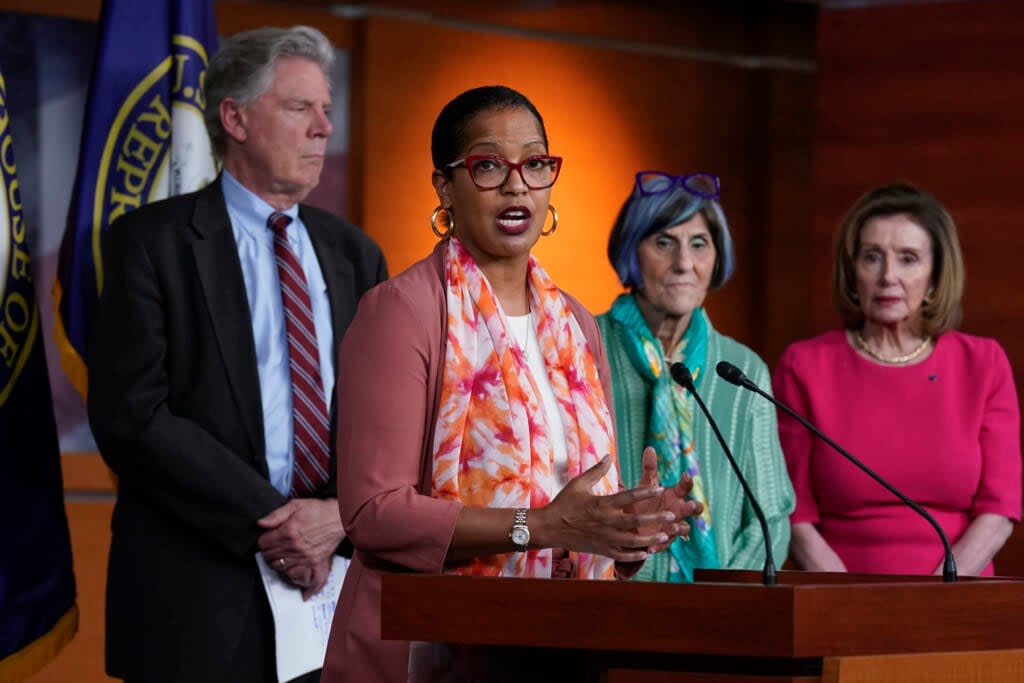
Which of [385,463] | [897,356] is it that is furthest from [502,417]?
[897,356]

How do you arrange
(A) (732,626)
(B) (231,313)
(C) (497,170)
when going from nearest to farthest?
(A) (732,626) → (C) (497,170) → (B) (231,313)

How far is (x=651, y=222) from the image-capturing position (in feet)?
12.3

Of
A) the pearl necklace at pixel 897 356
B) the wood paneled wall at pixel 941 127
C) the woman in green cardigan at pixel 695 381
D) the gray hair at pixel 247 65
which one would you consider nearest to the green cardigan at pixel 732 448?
the woman in green cardigan at pixel 695 381

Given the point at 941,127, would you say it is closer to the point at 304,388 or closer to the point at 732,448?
the point at 732,448

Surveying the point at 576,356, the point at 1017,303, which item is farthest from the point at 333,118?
the point at 576,356

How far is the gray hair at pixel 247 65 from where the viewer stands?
3.63m

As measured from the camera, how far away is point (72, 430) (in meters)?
5.37

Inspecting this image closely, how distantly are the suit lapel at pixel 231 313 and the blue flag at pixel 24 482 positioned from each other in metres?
0.44

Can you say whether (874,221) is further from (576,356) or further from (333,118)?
(333,118)

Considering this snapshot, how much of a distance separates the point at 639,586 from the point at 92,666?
396cm

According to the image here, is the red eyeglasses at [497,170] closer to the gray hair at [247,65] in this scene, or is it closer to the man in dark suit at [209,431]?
the man in dark suit at [209,431]

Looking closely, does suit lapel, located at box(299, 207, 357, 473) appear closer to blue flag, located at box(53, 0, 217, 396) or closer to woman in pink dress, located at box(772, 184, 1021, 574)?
blue flag, located at box(53, 0, 217, 396)

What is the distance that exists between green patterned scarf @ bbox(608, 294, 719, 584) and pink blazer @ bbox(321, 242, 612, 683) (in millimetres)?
1281

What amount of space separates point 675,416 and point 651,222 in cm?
48
